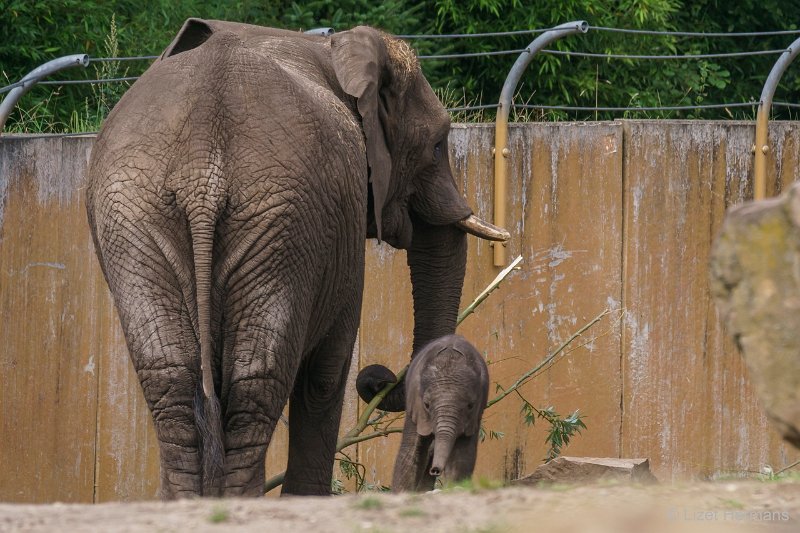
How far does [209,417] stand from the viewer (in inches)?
221

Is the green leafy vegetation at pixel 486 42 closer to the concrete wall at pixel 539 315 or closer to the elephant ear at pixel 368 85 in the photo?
the concrete wall at pixel 539 315

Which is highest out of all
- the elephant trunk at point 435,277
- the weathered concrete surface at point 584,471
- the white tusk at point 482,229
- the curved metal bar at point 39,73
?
the curved metal bar at point 39,73

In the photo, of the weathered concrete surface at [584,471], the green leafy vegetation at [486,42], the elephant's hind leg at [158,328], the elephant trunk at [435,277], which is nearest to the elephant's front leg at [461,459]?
the weathered concrete surface at [584,471]

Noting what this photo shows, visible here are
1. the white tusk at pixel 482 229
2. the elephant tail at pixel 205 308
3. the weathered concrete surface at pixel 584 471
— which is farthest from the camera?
the white tusk at pixel 482 229

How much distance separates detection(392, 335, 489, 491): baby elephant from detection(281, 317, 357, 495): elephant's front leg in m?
0.35

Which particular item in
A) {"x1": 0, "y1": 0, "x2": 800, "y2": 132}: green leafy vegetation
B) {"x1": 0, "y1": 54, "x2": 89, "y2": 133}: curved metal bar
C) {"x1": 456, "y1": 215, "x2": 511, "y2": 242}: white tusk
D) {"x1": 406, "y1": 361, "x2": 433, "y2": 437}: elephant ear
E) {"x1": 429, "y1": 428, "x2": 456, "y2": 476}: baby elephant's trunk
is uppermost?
{"x1": 0, "y1": 0, "x2": 800, "y2": 132}: green leafy vegetation

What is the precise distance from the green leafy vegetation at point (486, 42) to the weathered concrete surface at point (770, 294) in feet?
32.6

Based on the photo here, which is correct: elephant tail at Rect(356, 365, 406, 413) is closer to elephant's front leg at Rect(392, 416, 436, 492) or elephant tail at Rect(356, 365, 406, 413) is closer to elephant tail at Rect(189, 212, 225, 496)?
elephant's front leg at Rect(392, 416, 436, 492)

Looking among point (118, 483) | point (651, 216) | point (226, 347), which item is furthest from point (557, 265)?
point (226, 347)

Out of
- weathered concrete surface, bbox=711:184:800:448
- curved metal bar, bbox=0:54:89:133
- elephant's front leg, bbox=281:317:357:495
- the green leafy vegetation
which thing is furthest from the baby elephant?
the green leafy vegetation

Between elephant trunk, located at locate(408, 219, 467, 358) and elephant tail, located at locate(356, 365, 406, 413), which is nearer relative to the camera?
elephant tail, located at locate(356, 365, 406, 413)

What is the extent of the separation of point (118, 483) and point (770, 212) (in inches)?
264

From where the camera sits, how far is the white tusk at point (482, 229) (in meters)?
8.03

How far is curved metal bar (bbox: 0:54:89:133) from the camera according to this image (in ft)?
31.1
